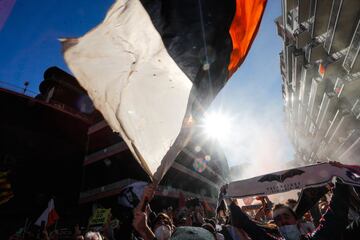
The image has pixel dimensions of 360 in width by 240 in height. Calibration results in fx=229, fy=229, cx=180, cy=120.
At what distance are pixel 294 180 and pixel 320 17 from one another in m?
13.2

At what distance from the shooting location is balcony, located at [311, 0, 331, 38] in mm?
13008

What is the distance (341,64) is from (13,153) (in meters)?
21.9

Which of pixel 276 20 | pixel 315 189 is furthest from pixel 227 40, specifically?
pixel 276 20

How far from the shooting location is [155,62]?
240 cm

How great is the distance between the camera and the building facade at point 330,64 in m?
11.3

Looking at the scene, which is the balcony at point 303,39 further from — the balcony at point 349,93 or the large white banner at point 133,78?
the large white banner at point 133,78

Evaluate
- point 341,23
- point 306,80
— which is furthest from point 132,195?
point 306,80

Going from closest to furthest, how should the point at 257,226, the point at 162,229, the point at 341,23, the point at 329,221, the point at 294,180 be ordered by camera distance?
the point at 329,221, the point at 257,226, the point at 162,229, the point at 294,180, the point at 341,23

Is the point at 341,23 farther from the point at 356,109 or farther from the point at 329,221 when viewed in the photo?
the point at 329,221

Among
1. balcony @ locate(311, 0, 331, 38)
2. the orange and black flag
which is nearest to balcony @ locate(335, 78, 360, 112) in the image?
balcony @ locate(311, 0, 331, 38)

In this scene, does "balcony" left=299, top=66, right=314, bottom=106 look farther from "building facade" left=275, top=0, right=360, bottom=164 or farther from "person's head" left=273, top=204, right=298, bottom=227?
"person's head" left=273, top=204, right=298, bottom=227

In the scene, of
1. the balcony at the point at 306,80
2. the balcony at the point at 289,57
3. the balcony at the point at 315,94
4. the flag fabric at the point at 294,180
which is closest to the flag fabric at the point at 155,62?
the flag fabric at the point at 294,180

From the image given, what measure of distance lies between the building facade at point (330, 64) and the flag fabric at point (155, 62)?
11167 mm

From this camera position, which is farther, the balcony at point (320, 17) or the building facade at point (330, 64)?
the balcony at point (320, 17)
